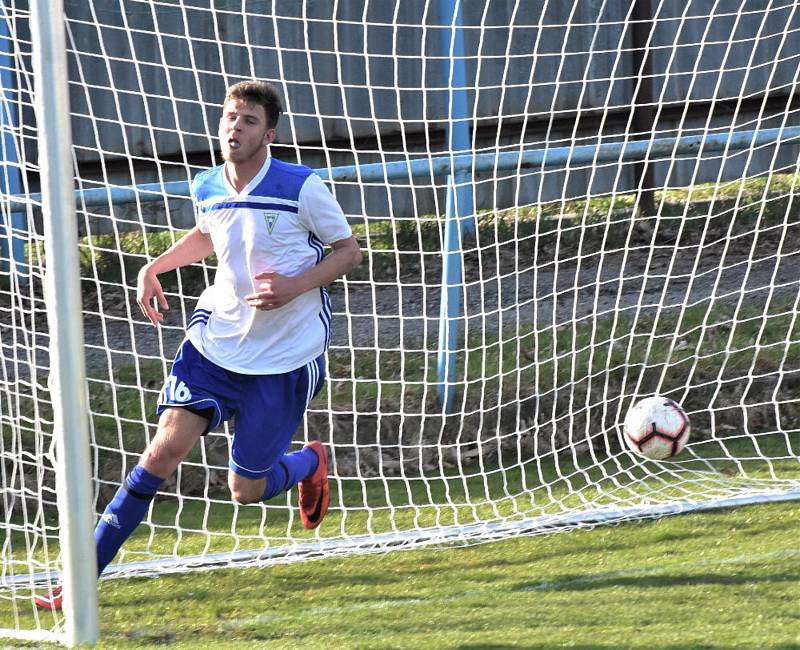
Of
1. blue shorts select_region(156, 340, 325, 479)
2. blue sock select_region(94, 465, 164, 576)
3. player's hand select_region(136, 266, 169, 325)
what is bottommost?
blue sock select_region(94, 465, 164, 576)

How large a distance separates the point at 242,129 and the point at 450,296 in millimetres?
2148

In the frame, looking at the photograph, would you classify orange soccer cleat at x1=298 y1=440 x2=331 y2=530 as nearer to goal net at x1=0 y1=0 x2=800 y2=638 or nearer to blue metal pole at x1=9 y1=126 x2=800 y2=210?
goal net at x1=0 y1=0 x2=800 y2=638

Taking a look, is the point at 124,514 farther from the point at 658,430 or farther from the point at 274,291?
the point at 658,430

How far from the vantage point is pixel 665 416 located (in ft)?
16.2

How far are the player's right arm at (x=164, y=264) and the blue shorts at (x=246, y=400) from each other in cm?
22

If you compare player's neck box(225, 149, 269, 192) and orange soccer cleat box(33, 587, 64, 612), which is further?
player's neck box(225, 149, 269, 192)

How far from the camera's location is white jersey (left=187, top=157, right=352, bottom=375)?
13.8 feet

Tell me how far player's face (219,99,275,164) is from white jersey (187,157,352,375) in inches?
4.6

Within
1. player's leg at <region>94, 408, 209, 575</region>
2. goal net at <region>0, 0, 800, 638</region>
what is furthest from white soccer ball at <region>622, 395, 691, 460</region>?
player's leg at <region>94, 408, 209, 575</region>

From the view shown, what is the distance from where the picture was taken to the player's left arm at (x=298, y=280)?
4.02 m

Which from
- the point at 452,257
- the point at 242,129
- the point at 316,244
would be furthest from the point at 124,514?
the point at 452,257

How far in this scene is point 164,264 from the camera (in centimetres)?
443

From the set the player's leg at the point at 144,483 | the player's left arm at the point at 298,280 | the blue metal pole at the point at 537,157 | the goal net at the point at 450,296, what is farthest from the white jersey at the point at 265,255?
the blue metal pole at the point at 537,157

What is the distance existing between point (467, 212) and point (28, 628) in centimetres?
397
